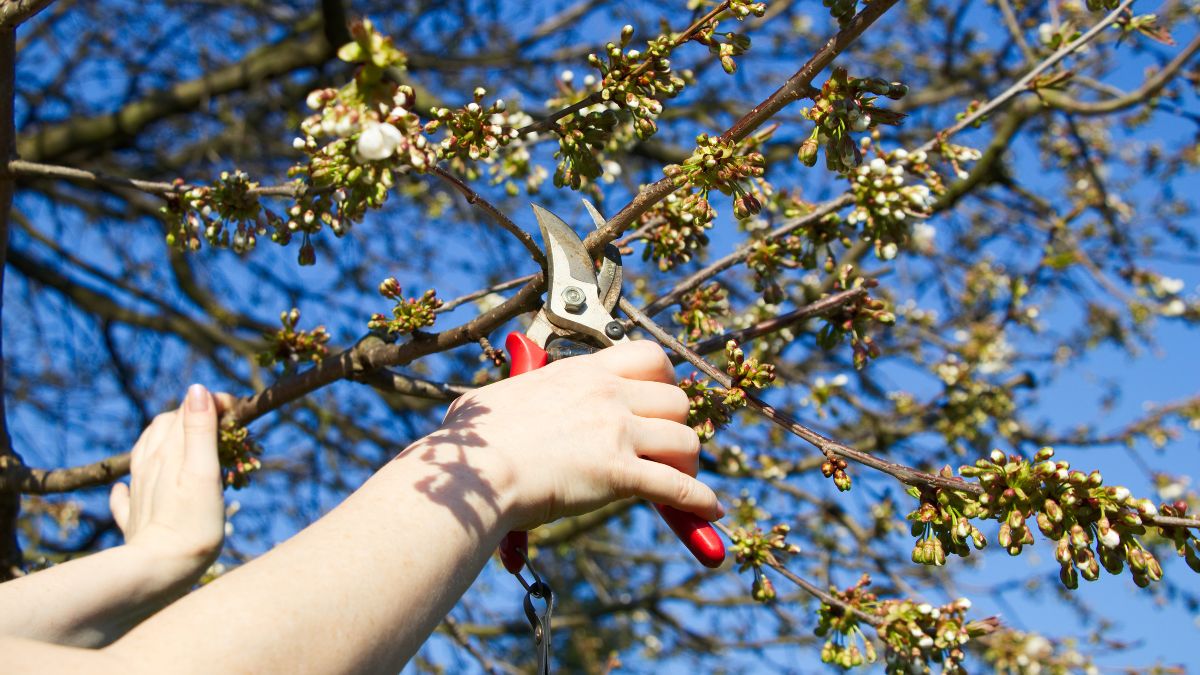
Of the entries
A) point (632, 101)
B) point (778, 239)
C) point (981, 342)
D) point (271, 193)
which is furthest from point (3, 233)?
point (981, 342)

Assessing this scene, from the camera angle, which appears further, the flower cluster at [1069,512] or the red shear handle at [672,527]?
the red shear handle at [672,527]

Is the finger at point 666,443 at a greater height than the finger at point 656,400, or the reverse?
the finger at point 656,400

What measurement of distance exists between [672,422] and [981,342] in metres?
2.73

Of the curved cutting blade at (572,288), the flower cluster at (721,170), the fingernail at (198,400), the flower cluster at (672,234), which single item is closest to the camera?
the flower cluster at (721,170)

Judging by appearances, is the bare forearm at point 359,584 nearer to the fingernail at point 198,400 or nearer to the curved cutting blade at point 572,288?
the curved cutting blade at point 572,288

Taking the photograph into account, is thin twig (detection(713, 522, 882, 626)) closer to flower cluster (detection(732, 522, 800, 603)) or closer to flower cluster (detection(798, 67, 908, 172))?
flower cluster (detection(732, 522, 800, 603))

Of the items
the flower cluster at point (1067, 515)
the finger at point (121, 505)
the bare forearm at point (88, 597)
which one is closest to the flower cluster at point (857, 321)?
the flower cluster at point (1067, 515)

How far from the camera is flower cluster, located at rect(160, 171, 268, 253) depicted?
1935 mm

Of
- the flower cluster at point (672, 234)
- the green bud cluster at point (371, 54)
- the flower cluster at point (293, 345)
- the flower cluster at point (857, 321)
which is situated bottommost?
the green bud cluster at point (371, 54)

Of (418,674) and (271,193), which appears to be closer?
(271,193)

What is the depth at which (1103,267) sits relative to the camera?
4.42 m

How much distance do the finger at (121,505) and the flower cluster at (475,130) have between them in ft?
4.35

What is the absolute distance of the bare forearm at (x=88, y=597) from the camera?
1648 millimetres

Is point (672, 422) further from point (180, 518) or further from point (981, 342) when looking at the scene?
point (981, 342)
